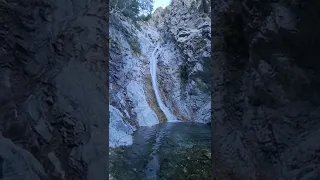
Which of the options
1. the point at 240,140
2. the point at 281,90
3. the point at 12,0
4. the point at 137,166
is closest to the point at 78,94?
the point at 12,0

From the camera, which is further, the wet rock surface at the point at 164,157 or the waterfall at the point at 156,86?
the waterfall at the point at 156,86

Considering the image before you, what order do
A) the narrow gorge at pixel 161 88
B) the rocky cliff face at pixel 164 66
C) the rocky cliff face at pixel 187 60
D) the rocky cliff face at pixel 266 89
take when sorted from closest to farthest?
1. the rocky cliff face at pixel 266 89
2. the narrow gorge at pixel 161 88
3. the rocky cliff face at pixel 164 66
4. the rocky cliff face at pixel 187 60

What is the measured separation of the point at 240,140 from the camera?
1.37m

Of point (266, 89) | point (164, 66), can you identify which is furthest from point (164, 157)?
point (164, 66)

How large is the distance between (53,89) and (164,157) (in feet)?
10.7

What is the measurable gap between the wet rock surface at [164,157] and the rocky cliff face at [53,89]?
254 cm

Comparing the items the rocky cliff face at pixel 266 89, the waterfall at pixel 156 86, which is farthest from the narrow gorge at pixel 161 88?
the rocky cliff face at pixel 266 89

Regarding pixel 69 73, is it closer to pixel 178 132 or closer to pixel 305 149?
pixel 305 149

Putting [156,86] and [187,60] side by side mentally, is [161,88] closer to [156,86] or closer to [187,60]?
[156,86]

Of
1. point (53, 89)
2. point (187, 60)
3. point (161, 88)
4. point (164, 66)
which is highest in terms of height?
point (187, 60)

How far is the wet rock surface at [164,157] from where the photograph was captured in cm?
390

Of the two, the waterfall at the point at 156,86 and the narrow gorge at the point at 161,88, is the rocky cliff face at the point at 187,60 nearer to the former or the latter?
the narrow gorge at the point at 161,88

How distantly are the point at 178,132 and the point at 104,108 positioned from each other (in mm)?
4968

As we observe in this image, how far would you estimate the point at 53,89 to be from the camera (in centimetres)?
139
